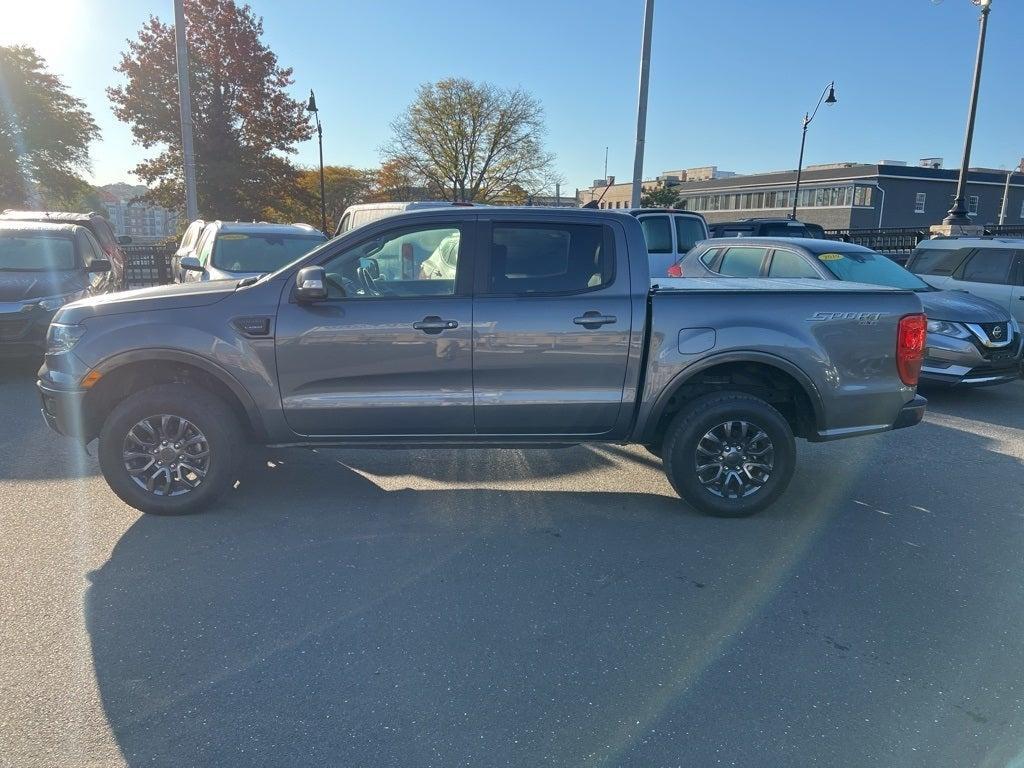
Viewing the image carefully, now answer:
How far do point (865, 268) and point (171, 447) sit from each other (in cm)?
751

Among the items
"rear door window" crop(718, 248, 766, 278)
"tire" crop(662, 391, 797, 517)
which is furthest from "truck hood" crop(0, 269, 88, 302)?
"rear door window" crop(718, 248, 766, 278)

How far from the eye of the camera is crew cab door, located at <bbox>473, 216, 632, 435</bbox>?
4438 mm

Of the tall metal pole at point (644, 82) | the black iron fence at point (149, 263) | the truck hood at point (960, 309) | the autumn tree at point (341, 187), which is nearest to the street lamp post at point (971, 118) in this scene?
the tall metal pole at point (644, 82)

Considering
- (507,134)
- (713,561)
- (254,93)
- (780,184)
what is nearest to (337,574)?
(713,561)

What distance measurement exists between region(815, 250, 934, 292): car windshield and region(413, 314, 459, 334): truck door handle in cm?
536

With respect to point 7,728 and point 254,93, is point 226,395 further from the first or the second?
point 254,93

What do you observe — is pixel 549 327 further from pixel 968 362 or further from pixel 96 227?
pixel 96 227

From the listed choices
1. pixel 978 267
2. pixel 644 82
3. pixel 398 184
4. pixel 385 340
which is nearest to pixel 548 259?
pixel 385 340

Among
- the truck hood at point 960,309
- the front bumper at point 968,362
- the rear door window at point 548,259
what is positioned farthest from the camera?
the truck hood at point 960,309

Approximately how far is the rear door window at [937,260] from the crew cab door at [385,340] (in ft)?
29.2

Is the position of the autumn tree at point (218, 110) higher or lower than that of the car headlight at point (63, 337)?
higher

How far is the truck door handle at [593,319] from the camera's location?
4434 mm

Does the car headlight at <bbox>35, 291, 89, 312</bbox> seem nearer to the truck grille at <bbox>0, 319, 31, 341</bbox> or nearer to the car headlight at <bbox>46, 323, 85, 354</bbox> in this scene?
the truck grille at <bbox>0, 319, 31, 341</bbox>

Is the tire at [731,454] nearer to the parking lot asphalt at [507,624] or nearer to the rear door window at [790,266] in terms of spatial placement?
the parking lot asphalt at [507,624]
